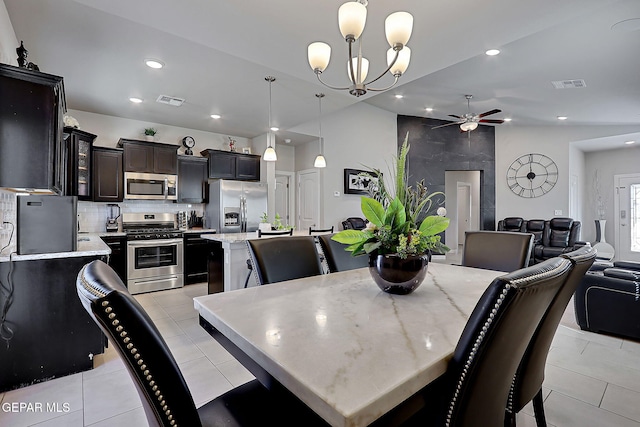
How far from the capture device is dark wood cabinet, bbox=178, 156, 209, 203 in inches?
214

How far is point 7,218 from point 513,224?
27.3ft

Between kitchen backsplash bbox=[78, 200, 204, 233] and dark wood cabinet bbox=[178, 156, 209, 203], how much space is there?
0.28 meters

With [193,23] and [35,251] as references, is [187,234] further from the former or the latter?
[193,23]

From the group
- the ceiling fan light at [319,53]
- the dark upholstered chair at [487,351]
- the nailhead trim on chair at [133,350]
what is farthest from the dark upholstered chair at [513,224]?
the nailhead trim on chair at [133,350]

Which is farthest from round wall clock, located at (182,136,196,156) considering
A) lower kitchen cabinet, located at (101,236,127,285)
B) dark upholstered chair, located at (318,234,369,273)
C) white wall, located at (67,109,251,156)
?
dark upholstered chair, located at (318,234,369,273)

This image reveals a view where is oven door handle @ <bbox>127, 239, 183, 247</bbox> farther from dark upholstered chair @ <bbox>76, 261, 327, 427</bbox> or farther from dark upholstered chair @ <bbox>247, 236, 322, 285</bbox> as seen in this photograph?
dark upholstered chair @ <bbox>76, 261, 327, 427</bbox>

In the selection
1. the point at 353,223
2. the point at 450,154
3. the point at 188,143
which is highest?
the point at 450,154

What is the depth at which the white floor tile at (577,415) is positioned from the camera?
1719 millimetres

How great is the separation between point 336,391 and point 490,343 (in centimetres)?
39

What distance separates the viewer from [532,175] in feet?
24.6

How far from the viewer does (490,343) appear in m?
0.75

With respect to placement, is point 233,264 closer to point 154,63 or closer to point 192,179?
point 154,63

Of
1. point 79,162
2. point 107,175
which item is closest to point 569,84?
point 107,175

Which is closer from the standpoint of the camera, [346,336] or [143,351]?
[143,351]
